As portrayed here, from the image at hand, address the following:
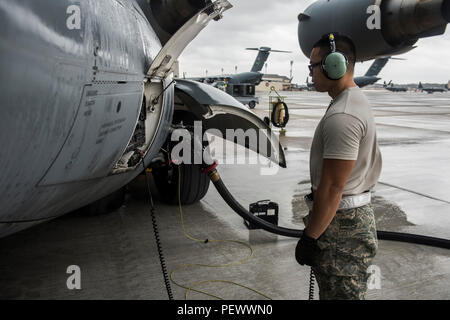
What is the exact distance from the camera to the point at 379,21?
3328 mm

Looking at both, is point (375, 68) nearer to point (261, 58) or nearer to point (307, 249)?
point (261, 58)

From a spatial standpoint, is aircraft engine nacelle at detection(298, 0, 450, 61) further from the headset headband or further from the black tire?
the black tire

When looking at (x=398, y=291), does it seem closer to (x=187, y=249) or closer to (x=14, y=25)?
(x=187, y=249)

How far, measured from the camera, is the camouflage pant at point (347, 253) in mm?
2096

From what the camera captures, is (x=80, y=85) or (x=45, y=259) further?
(x=45, y=259)

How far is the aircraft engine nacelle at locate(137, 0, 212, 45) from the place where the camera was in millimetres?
3836

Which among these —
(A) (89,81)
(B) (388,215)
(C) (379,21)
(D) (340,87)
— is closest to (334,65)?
(D) (340,87)

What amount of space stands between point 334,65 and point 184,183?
3.35 m

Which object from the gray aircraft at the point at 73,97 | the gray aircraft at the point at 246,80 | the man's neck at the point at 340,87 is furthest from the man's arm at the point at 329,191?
the gray aircraft at the point at 246,80

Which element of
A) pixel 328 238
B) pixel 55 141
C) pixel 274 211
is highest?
pixel 55 141

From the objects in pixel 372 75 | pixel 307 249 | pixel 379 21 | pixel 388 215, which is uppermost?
pixel 372 75
